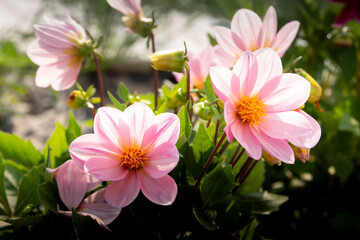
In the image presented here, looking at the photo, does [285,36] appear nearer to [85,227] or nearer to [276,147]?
[276,147]

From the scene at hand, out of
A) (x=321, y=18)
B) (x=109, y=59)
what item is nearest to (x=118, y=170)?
Answer: (x=321, y=18)

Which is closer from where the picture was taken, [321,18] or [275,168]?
[275,168]

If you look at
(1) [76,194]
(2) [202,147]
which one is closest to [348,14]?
(2) [202,147]

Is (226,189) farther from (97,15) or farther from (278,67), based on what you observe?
(97,15)

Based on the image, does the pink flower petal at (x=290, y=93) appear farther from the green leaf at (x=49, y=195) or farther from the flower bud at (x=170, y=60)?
the green leaf at (x=49, y=195)

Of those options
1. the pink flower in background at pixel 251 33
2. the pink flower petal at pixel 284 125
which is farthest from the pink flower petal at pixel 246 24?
the pink flower petal at pixel 284 125
